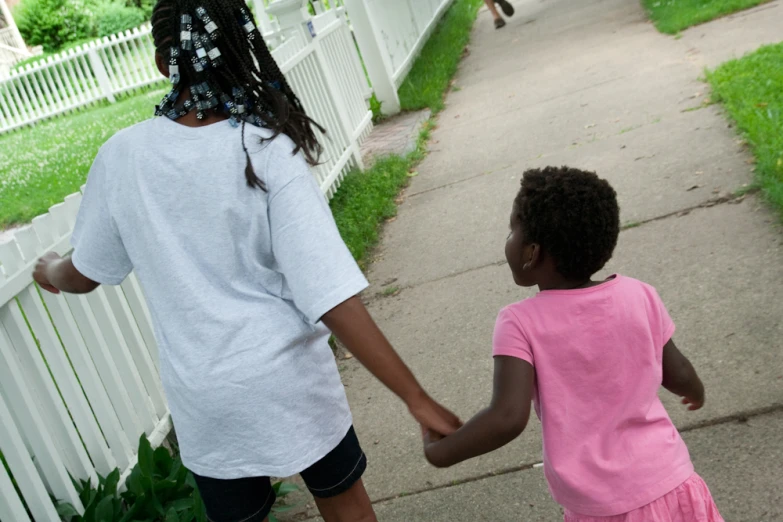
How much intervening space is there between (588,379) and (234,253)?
2.68 feet

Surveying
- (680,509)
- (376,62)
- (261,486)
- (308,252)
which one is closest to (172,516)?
(261,486)

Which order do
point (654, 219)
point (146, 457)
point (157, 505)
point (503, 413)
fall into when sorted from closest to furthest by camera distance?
point (503, 413) < point (157, 505) < point (146, 457) < point (654, 219)

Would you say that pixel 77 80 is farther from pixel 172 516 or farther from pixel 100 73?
pixel 172 516

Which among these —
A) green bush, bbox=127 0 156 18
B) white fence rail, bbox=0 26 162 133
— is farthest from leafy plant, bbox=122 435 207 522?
green bush, bbox=127 0 156 18

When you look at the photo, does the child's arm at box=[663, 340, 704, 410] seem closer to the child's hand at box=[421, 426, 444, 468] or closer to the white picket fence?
the child's hand at box=[421, 426, 444, 468]

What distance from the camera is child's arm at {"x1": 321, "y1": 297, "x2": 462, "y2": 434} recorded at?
1879 mm

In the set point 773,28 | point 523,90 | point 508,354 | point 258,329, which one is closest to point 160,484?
point 258,329

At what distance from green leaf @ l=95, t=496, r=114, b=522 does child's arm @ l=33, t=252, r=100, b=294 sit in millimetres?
1057

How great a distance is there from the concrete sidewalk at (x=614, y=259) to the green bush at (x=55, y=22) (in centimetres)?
2619

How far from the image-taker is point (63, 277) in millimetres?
2305

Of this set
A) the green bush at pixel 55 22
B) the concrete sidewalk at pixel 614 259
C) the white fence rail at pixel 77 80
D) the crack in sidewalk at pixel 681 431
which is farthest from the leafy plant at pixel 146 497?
the green bush at pixel 55 22

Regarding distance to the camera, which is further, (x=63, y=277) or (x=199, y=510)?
(x=199, y=510)

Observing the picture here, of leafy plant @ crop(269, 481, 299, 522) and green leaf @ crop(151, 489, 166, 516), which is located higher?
green leaf @ crop(151, 489, 166, 516)

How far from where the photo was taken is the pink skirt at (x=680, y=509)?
1.84 metres
